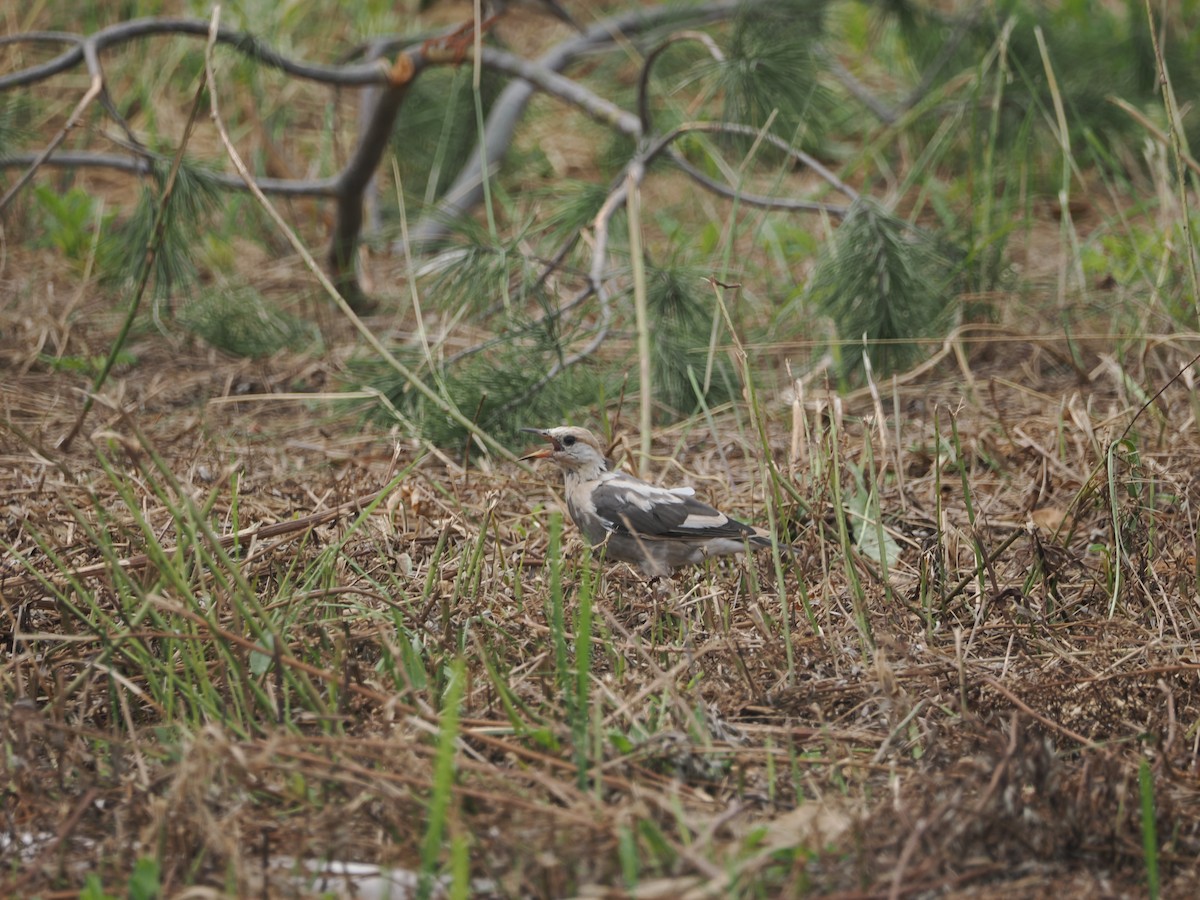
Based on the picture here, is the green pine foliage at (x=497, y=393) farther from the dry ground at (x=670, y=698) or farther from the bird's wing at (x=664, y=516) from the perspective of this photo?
the bird's wing at (x=664, y=516)

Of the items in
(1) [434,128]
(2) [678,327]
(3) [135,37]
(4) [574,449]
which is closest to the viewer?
(4) [574,449]

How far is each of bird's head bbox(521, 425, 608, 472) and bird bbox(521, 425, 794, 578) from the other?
0.07 metres

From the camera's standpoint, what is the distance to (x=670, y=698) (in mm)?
2529

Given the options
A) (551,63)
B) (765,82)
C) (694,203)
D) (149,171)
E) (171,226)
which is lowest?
(694,203)

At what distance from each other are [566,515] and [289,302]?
8.57 feet

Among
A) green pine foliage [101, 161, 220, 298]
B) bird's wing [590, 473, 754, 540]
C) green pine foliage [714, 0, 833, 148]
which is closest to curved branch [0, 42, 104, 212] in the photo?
green pine foliage [101, 161, 220, 298]

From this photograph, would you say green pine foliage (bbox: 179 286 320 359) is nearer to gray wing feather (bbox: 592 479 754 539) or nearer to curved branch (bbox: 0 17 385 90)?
curved branch (bbox: 0 17 385 90)

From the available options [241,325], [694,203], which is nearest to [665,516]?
[241,325]

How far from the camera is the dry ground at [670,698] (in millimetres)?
2041

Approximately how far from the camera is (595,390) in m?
4.48

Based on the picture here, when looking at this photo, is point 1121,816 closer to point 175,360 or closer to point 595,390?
point 595,390

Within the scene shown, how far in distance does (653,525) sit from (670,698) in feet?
2.85

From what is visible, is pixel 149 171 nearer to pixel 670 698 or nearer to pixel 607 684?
pixel 607 684

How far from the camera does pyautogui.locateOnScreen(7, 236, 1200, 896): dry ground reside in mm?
2041
